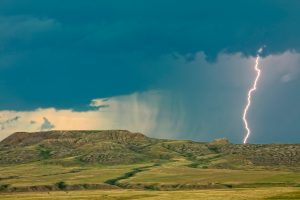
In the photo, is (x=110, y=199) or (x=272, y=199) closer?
(x=272, y=199)

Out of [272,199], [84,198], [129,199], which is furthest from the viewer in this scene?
[84,198]

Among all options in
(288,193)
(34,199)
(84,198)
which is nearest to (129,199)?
(84,198)

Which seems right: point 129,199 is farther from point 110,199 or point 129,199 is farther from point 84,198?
point 84,198

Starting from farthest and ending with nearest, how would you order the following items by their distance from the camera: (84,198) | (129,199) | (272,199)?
(84,198), (129,199), (272,199)

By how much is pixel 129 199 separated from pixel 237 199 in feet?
123

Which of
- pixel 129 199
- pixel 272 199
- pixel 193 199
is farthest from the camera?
pixel 129 199

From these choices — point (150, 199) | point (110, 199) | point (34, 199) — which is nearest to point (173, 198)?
point (150, 199)

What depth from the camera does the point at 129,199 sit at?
17025 cm

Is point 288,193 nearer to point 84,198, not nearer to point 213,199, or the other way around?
point 213,199

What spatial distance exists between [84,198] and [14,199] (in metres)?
26.4

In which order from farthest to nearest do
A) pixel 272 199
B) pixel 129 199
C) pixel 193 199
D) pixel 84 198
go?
pixel 84 198, pixel 129 199, pixel 193 199, pixel 272 199

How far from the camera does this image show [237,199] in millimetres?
147375

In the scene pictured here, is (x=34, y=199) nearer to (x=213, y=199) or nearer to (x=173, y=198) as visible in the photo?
(x=173, y=198)

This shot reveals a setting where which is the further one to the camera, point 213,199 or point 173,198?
point 173,198
